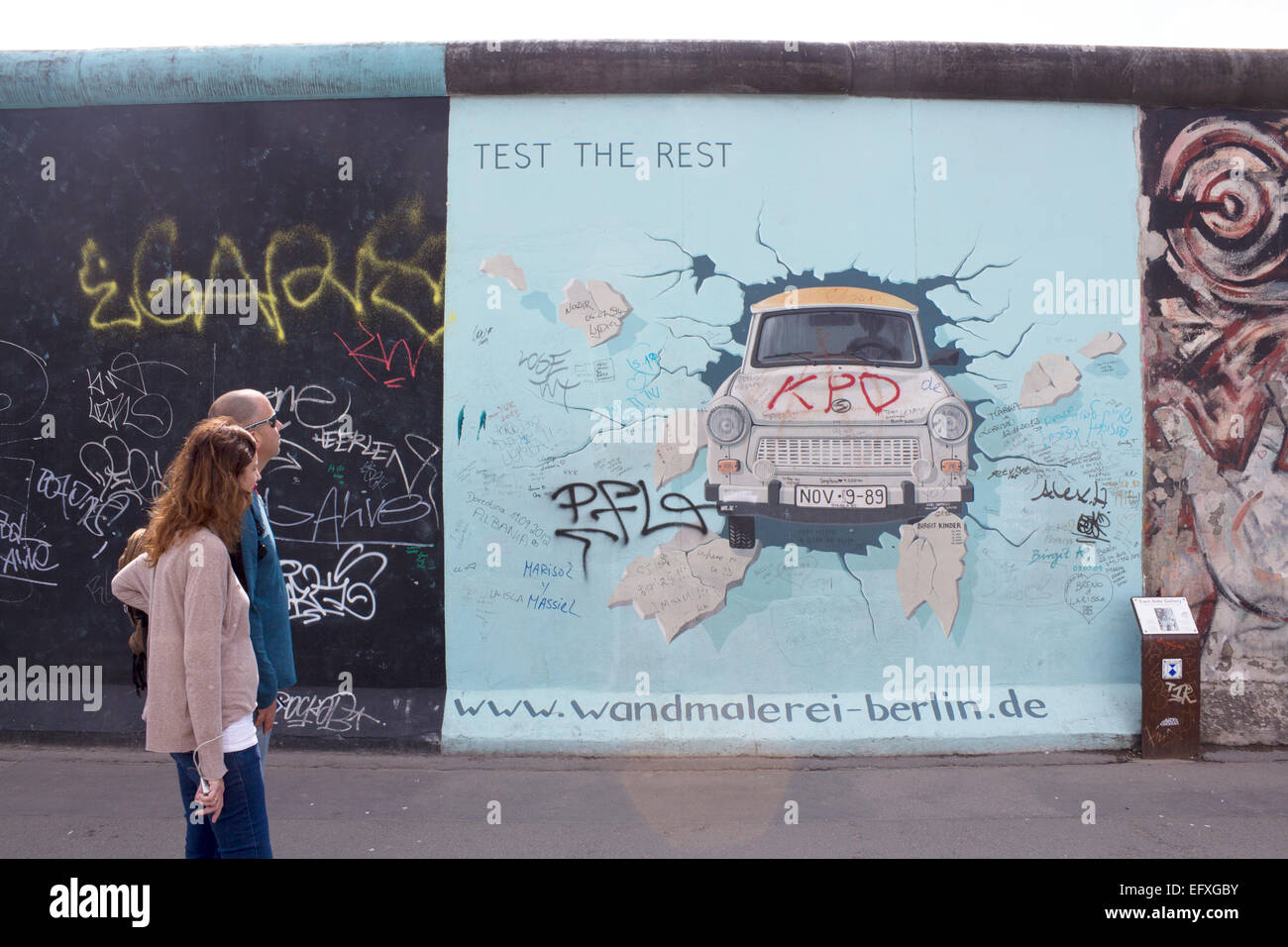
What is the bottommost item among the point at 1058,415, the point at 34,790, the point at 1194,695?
the point at 34,790

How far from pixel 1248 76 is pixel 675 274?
4045mm

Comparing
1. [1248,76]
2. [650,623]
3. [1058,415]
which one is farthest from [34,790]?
[1248,76]

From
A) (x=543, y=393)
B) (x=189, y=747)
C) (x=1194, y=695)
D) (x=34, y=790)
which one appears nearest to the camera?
(x=189, y=747)

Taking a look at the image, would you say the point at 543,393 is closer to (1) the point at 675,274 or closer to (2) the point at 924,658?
(1) the point at 675,274

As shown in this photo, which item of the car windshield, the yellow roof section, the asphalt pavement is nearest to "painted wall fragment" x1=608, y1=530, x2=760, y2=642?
the asphalt pavement

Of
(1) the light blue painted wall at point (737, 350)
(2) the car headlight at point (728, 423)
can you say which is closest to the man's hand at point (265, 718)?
(1) the light blue painted wall at point (737, 350)

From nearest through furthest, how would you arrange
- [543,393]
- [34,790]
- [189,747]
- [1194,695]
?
[189,747]
[34,790]
[1194,695]
[543,393]

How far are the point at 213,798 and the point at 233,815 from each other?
118 mm

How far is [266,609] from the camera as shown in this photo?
3389 millimetres

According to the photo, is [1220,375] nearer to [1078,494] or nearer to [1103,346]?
[1103,346]

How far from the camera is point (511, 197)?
616cm

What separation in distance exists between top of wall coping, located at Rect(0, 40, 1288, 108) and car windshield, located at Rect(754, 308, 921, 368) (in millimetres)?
1523

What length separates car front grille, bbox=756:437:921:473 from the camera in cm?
599

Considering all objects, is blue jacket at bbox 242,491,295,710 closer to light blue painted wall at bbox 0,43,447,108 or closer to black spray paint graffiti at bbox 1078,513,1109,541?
light blue painted wall at bbox 0,43,447,108
